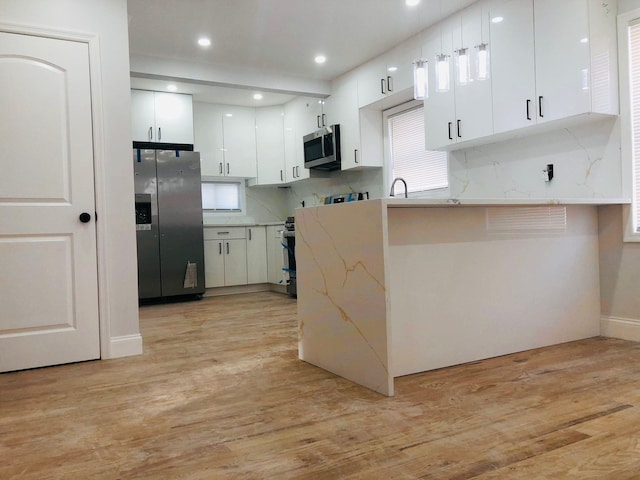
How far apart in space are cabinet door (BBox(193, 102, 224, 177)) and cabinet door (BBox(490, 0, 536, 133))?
12.4 feet

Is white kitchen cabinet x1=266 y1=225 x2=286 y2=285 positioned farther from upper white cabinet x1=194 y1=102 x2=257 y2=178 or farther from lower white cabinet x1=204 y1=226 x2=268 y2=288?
upper white cabinet x1=194 y1=102 x2=257 y2=178

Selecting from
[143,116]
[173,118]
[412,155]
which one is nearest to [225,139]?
[173,118]

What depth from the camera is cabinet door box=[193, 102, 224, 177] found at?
6.13 metres

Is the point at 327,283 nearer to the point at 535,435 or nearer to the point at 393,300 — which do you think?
the point at 393,300

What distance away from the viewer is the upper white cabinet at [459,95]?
353 centimetres

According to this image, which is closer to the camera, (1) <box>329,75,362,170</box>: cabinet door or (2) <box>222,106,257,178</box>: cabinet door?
(1) <box>329,75,362,170</box>: cabinet door

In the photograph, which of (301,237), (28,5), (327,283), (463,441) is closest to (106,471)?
(463,441)

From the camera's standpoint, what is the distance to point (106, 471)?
1515 millimetres

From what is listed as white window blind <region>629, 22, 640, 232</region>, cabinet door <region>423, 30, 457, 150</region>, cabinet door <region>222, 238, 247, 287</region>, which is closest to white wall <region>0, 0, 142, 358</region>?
cabinet door <region>423, 30, 457, 150</region>

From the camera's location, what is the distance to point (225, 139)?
20.6 feet

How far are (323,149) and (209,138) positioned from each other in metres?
1.67

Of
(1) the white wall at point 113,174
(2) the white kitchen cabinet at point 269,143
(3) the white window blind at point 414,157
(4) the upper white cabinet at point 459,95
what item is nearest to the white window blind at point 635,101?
(4) the upper white cabinet at point 459,95

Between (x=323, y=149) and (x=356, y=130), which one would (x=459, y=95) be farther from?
(x=323, y=149)

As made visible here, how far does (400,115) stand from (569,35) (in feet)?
6.87
